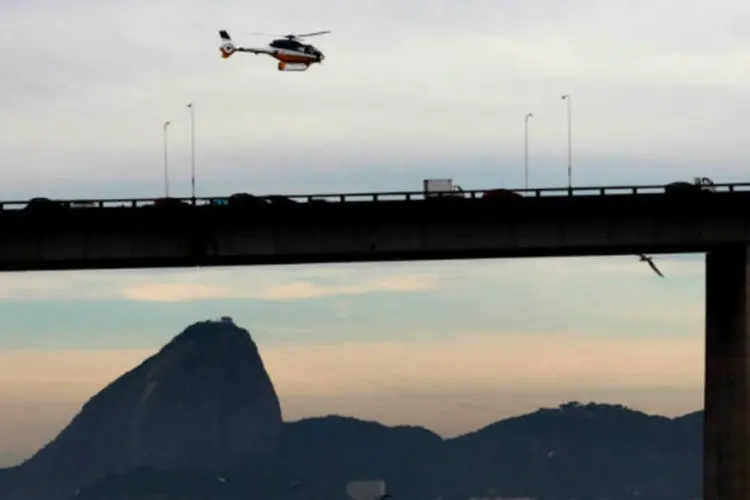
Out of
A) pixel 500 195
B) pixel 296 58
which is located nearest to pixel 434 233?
pixel 500 195

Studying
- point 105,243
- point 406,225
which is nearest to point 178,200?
point 105,243

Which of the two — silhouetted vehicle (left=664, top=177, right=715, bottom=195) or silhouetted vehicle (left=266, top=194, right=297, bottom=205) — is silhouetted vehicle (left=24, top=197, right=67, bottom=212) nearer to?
silhouetted vehicle (left=266, top=194, right=297, bottom=205)

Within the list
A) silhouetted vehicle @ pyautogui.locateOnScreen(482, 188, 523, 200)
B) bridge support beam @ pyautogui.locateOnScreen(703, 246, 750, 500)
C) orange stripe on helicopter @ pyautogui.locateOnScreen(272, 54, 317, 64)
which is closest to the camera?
bridge support beam @ pyautogui.locateOnScreen(703, 246, 750, 500)

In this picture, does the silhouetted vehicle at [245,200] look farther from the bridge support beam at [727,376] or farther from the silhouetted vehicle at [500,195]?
the bridge support beam at [727,376]

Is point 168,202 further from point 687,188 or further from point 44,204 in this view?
point 687,188

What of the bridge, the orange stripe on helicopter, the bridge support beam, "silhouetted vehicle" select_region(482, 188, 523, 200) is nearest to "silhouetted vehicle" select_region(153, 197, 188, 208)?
the bridge
